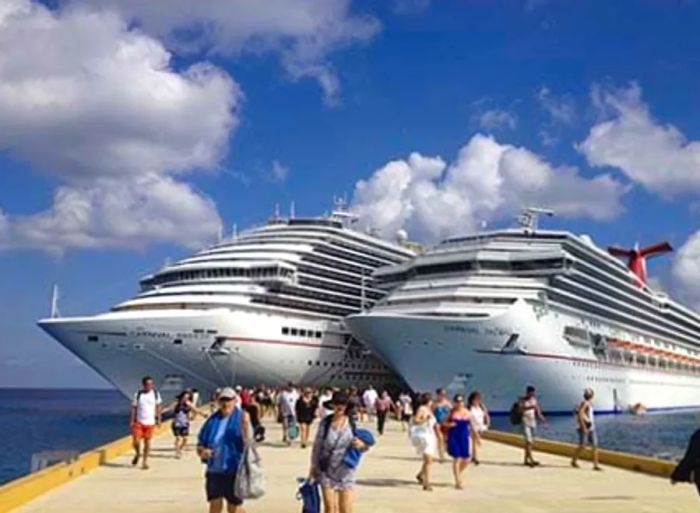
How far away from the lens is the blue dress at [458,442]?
42.5ft

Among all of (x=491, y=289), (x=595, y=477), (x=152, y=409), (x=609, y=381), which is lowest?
(x=595, y=477)

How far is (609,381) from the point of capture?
6078cm

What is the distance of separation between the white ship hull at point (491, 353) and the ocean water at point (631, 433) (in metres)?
2.12

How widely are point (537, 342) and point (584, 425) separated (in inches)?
1410

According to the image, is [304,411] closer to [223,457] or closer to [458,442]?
[458,442]

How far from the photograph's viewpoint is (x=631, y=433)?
147ft

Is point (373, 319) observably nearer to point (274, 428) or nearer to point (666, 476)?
point (274, 428)

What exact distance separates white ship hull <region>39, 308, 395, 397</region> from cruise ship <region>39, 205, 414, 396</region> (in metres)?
0.06

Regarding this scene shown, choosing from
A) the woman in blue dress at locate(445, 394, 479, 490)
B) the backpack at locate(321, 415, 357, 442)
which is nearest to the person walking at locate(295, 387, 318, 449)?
the woman in blue dress at locate(445, 394, 479, 490)

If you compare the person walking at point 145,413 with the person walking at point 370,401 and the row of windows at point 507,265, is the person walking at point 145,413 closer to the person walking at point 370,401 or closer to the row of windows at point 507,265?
the person walking at point 370,401

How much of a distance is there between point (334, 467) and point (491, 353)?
4254cm

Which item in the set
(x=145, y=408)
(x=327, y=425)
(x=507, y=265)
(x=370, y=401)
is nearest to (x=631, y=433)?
(x=507, y=265)

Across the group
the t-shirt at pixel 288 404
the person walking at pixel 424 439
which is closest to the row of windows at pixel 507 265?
the t-shirt at pixel 288 404

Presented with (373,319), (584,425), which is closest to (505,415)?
(373,319)
